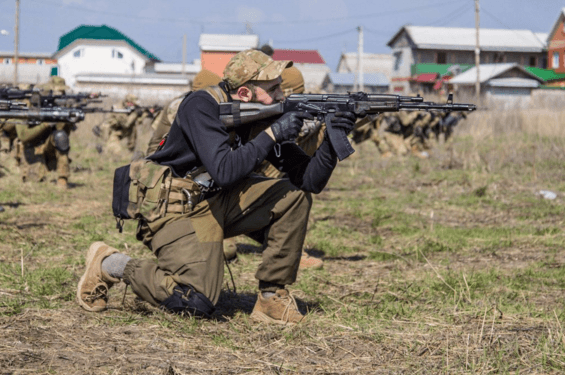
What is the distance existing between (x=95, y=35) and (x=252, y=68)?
79649 mm

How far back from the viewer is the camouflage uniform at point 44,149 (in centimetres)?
1145

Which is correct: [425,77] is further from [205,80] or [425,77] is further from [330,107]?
[330,107]

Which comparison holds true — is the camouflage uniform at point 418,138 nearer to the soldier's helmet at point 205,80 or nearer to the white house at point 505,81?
the soldier's helmet at point 205,80

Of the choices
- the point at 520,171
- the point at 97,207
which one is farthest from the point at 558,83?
the point at 97,207

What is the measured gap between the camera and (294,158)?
4.76 metres

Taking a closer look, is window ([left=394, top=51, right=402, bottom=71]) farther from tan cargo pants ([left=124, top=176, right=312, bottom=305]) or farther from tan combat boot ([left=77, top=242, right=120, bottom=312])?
tan combat boot ([left=77, top=242, right=120, bottom=312])

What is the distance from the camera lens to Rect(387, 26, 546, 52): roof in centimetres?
6119

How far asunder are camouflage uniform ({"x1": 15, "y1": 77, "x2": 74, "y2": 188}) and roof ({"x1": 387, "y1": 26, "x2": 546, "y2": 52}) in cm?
5212

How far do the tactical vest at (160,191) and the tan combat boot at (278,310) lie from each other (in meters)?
0.68

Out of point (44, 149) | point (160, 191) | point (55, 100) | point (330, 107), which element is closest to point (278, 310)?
point (160, 191)

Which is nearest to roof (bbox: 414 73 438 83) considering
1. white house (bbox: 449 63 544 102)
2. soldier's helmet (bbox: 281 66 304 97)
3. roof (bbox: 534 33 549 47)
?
white house (bbox: 449 63 544 102)

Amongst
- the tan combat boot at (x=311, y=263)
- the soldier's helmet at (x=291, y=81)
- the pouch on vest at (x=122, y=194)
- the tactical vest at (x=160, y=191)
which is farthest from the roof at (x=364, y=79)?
the tactical vest at (x=160, y=191)

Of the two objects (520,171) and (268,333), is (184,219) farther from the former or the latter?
(520,171)

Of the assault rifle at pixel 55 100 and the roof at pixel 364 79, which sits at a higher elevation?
the roof at pixel 364 79
